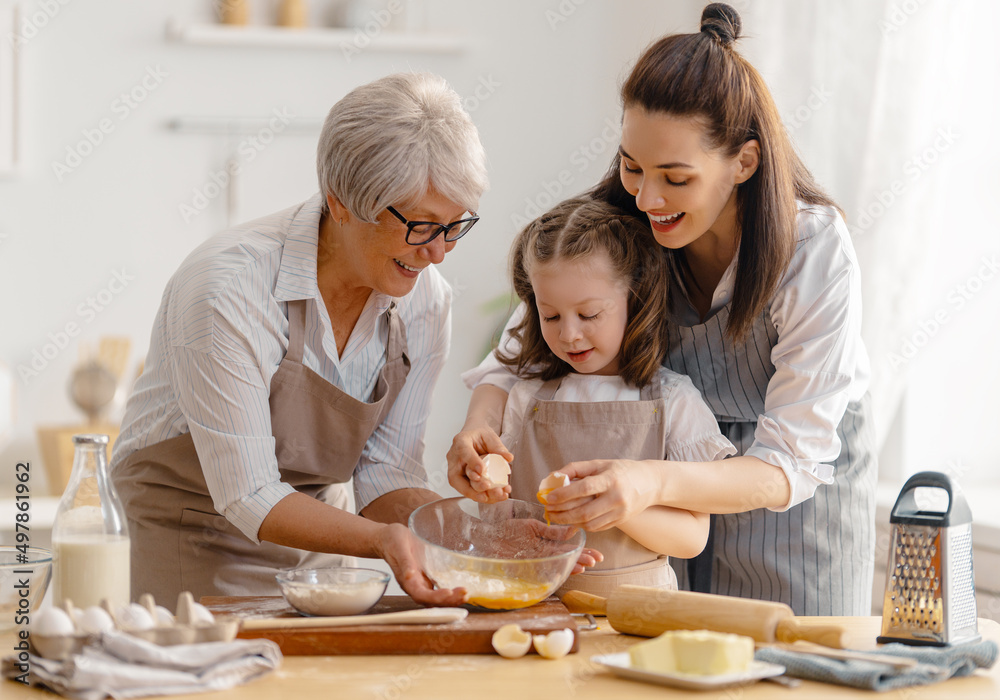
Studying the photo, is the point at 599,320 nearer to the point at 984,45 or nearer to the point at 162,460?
the point at 162,460

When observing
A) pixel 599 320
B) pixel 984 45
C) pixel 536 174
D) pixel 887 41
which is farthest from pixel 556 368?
pixel 536 174

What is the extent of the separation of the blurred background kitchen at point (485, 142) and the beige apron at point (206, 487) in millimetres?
1502

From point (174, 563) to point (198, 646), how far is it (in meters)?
0.69

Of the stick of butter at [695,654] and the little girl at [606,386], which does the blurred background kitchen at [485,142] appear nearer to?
the little girl at [606,386]

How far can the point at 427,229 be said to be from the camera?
1597mm

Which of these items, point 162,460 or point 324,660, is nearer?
point 324,660

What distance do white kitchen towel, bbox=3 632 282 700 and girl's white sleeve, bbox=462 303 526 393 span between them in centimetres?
75

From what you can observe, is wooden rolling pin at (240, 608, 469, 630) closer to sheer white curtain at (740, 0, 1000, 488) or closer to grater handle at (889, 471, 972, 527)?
grater handle at (889, 471, 972, 527)

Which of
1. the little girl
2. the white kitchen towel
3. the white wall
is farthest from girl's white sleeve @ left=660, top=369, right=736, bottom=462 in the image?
the white wall

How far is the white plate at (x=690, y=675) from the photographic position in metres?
1.11

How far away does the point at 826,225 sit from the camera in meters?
1.60

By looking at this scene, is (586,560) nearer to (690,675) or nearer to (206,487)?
(690,675)

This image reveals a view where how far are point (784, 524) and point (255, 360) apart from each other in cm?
94

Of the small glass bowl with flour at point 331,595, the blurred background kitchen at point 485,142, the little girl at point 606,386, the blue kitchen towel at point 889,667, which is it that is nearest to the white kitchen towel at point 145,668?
the small glass bowl with flour at point 331,595
